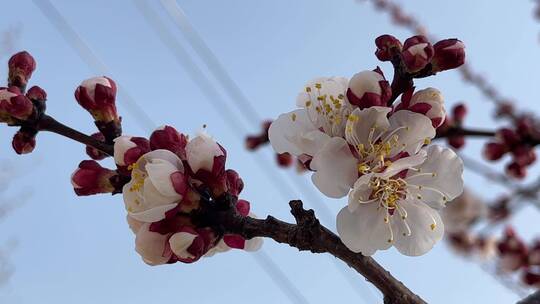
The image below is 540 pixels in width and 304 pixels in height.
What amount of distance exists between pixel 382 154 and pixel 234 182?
0.95 ft

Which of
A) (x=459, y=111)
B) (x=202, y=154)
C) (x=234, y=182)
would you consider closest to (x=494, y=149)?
(x=459, y=111)

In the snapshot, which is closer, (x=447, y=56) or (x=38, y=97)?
(x=447, y=56)

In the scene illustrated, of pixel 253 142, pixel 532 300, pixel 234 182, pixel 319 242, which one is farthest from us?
pixel 253 142

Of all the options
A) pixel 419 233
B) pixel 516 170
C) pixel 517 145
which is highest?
pixel 419 233

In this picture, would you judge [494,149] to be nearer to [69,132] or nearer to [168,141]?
[168,141]

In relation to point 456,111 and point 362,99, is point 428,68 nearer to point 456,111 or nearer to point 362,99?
point 362,99

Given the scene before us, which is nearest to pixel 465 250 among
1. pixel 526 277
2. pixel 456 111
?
pixel 526 277

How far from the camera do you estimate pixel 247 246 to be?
48.3 inches

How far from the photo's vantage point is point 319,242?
3.17 feet

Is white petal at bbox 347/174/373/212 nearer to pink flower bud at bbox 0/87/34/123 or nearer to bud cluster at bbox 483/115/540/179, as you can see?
pink flower bud at bbox 0/87/34/123

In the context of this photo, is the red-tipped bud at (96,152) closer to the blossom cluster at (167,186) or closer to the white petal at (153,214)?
the blossom cluster at (167,186)

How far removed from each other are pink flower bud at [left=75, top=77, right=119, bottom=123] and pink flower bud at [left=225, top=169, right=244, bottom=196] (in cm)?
26

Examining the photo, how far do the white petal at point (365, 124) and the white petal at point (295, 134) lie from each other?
4 cm

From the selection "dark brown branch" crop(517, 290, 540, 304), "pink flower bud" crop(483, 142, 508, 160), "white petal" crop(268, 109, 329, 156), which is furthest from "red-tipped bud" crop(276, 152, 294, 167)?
"dark brown branch" crop(517, 290, 540, 304)
